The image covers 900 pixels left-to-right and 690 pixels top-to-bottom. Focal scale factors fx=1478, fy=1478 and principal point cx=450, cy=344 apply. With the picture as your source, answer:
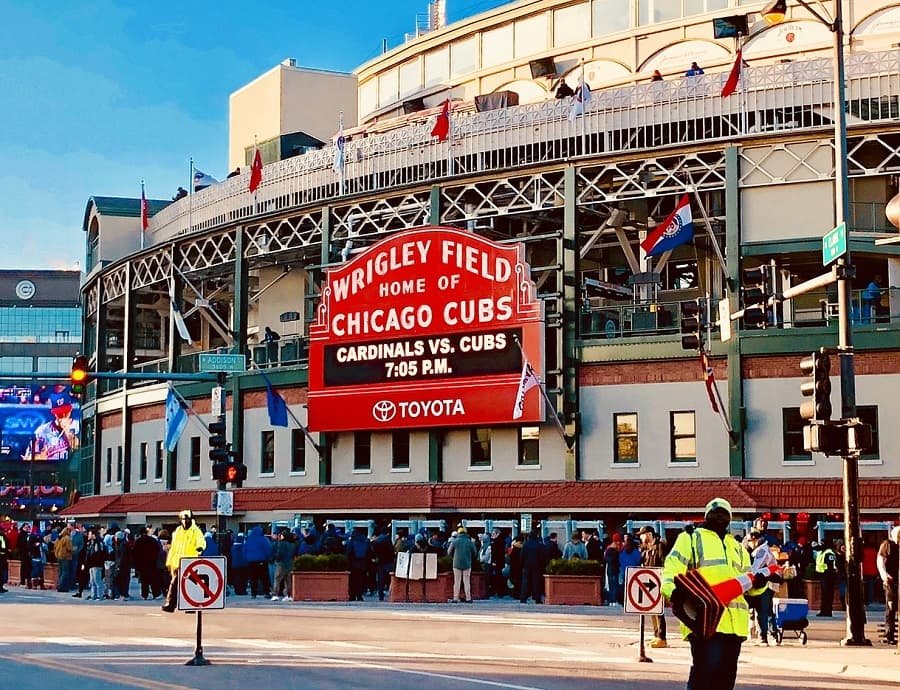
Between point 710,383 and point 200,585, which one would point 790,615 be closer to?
point 200,585

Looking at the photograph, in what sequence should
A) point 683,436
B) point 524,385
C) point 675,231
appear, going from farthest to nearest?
point 524,385 < point 683,436 < point 675,231

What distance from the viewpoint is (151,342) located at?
66.8m

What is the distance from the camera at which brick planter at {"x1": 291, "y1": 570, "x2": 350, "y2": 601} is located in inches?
1313

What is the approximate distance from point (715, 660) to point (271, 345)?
4184 centimetres

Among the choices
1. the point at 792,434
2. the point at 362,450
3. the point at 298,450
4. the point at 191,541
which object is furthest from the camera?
the point at 298,450

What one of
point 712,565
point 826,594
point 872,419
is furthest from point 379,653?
point 872,419

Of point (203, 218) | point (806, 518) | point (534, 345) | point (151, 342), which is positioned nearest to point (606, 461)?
point (534, 345)

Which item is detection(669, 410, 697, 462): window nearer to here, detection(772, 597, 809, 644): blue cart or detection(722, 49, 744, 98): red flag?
detection(722, 49, 744, 98): red flag

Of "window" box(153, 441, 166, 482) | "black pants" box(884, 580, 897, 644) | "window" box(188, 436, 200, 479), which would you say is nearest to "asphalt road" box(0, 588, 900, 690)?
"black pants" box(884, 580, 897, 644)

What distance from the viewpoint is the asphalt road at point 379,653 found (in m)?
16.1

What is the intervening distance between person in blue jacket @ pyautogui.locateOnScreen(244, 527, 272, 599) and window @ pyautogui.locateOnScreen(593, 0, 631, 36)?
80.8 ft

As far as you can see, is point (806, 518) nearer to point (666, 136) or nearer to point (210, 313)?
point (666, 136)

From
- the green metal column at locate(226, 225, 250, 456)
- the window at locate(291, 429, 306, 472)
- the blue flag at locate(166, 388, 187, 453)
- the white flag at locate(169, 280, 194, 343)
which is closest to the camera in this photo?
the blue flag at locate(166, 388, 187, 453)

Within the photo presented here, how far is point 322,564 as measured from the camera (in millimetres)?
33344
